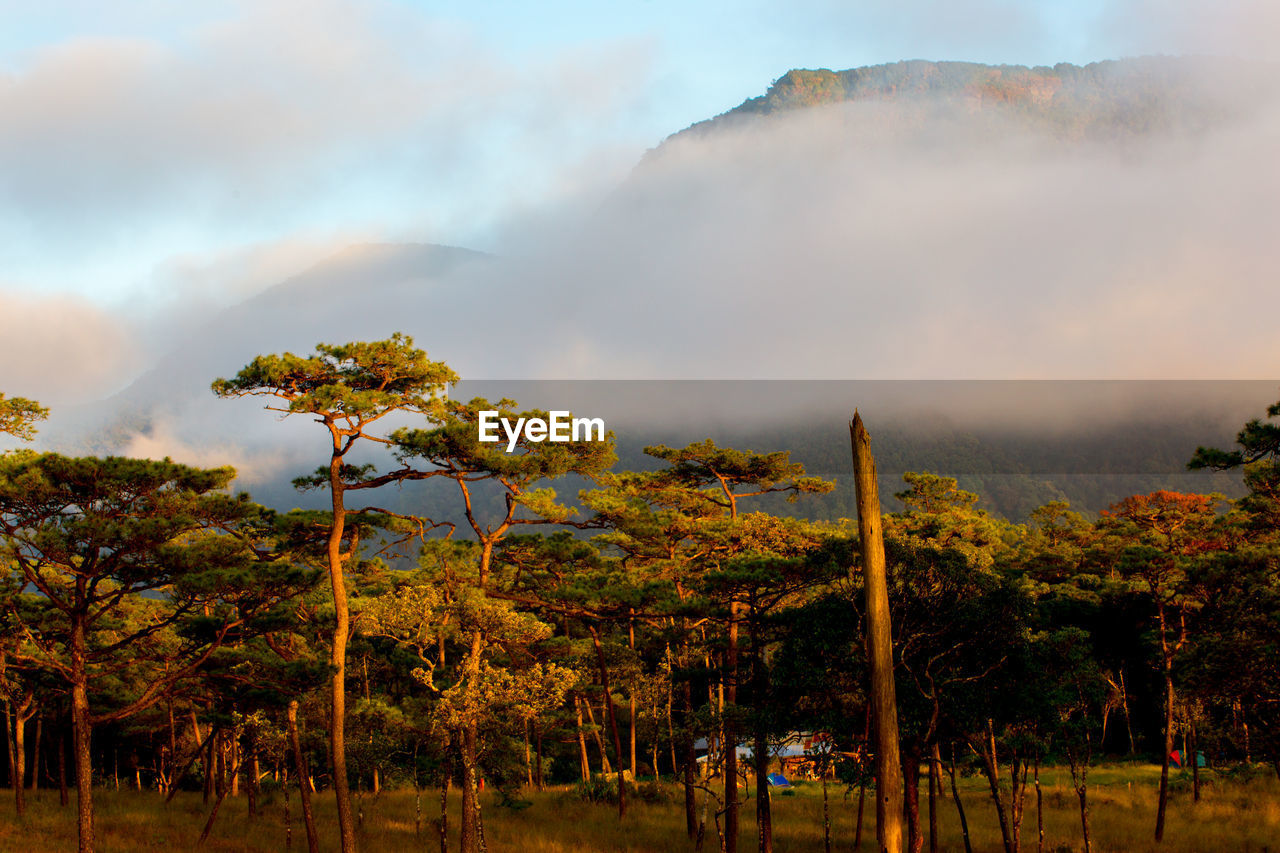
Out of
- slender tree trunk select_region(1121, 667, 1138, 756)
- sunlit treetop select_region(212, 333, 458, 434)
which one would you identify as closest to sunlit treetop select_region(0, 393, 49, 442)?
sunlit treetop select_region(212, 333, 458, 434)

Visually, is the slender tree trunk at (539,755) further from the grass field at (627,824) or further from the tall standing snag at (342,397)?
the tall standing snag at (342,397)

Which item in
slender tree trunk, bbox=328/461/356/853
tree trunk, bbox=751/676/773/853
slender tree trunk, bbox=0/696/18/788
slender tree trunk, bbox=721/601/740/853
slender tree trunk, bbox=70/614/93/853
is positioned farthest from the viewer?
slender tree trunk, bbox=0/696/18/788

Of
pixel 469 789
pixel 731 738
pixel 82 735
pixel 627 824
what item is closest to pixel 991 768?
pixel 731 738

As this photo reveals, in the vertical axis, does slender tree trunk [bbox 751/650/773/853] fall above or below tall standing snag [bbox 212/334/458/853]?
below

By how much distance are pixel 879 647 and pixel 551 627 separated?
1644cm

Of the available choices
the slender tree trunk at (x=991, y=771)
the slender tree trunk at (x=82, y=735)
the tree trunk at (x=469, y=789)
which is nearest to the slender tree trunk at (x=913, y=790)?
the slender tree trunk at (x=991, y=771)

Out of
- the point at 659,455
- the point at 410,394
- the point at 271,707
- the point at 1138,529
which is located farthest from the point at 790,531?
the point at 1138,529

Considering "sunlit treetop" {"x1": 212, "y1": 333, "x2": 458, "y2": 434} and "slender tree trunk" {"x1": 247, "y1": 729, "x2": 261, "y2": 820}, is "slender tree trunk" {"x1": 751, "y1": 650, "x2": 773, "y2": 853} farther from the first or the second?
"slender tree trunk" {"x1": 247, "y1": 729, "x2": 261, "y2": 820}

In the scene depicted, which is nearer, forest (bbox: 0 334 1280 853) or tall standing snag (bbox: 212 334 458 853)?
forest (bbox: 0 334 1280 853)

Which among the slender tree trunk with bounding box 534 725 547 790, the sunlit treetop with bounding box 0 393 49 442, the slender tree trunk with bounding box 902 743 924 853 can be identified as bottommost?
the slender tree trunk with bounding box 534 725 547 790

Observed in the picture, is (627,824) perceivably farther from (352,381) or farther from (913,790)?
(352,381)

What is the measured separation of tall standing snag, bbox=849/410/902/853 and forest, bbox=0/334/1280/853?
104cm

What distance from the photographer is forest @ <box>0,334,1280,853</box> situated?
18.4 metres

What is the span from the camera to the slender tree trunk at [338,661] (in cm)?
2050
